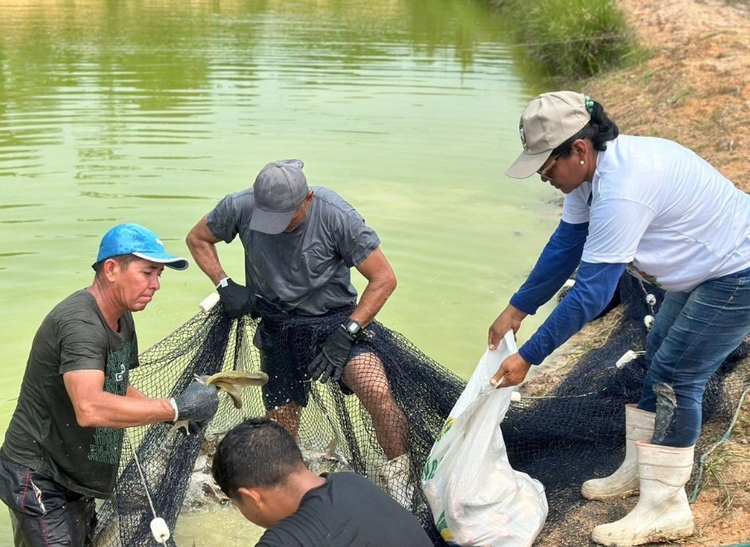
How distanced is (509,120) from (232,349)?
9.51m

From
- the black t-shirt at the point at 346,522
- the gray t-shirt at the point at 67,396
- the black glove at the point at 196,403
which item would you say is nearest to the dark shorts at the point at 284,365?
the black glove at the point at 196,403

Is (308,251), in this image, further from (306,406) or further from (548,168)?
(548,168)

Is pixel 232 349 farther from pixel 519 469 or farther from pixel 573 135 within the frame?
pixel 573 135

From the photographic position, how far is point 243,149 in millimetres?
10789

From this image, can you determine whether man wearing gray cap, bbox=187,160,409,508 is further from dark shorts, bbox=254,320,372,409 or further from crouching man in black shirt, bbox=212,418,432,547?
crouching man in black shirt, bbox=212,418,432,547

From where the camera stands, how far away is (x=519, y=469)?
12.9 ft

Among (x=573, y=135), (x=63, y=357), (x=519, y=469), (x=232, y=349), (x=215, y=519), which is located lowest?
(x=215, y=519)

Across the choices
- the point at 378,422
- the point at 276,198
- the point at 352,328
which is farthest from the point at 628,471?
the point at 276,198

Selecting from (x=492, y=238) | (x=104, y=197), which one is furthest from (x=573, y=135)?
(x=104, y=197)

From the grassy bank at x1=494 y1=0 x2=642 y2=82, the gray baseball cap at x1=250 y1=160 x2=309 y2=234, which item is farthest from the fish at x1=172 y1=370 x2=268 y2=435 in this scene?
the grassy bank at x1=494 y1=0 x2=642 y2=82

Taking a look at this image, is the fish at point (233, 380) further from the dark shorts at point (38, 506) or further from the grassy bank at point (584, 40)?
the grassy bank at point (584, 40)

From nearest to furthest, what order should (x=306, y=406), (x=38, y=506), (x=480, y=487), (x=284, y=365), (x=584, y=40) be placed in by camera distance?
(x=38, y=506) < (x=480, y=487) < (x=284, y=365) < (x=306, y=406) < (x=584, y=40)

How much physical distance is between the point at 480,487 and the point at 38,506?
1724 millimetres

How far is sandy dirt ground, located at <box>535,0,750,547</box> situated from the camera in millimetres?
3508
